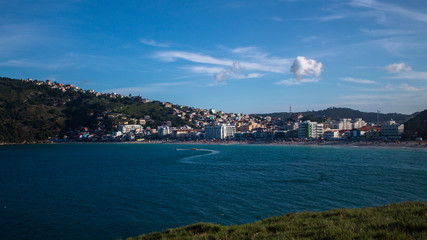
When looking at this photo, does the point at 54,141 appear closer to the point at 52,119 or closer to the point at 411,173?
the point at 52,119

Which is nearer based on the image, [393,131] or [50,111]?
[393,131]

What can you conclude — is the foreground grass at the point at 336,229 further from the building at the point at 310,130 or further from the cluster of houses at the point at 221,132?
the building at the point at 310,130

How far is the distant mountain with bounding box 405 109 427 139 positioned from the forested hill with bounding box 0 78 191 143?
87938mm

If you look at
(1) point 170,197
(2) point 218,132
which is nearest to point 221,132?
(2) point 218,132

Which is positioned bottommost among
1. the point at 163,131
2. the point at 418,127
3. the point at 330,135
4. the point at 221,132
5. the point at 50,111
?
the point at 330,135

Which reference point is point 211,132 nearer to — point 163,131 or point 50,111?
point 163,131

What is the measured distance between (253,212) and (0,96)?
12554cm

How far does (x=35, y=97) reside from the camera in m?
117

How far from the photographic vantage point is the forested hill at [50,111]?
302 ft

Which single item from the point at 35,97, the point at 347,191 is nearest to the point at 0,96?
the point at 35,97

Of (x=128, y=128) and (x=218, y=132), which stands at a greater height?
(x=128, y=128)

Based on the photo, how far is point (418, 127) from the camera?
67.2 metres

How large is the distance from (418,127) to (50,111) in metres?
118

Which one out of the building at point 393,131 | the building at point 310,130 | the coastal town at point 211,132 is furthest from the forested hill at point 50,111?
the building at point 393,131
